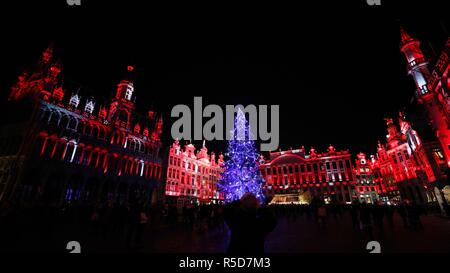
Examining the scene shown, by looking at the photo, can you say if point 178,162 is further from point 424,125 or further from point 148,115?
point 424,125

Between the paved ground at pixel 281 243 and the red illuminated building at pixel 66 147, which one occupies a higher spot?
the red illuminated building at pixel 66 147

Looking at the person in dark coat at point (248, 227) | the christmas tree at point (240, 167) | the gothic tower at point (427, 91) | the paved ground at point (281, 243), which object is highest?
the gothic tower at point (427, 91)

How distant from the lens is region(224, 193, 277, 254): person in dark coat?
3.11m

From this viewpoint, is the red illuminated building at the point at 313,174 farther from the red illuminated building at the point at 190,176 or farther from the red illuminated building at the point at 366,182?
the red illuminated building at the point at 190,176

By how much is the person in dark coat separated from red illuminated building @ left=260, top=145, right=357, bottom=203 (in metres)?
68.9

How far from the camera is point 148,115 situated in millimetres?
49281

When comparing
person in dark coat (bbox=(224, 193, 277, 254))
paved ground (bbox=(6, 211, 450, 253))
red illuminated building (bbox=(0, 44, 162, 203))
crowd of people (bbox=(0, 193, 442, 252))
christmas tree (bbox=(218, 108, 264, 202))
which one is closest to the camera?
person in dark coat (bbox=(224, 193, 277, 254))

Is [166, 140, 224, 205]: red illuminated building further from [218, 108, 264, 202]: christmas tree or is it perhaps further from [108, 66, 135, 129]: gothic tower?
[218, 108, 264, 202]: christmas tree

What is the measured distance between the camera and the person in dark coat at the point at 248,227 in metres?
3.11

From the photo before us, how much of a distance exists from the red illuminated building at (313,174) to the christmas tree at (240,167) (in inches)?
1822

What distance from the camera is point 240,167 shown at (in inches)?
1044

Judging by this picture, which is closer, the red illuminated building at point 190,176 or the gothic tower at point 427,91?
the gothic tower at point 427,91

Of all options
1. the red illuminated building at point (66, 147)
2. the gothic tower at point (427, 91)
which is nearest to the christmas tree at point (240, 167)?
the red illuminated building at point (66, 147)

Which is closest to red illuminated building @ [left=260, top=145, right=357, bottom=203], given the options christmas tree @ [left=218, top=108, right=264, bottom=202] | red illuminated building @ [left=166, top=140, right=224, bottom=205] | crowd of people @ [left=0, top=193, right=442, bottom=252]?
red illuminated building @ [left=166, top=140, right=224, bottom=205]
